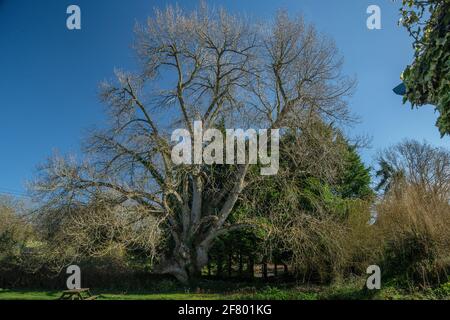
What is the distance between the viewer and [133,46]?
18156mm

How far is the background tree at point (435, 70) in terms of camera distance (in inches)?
158

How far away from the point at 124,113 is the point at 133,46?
3.22m

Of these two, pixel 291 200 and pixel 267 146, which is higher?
pixel 267 146

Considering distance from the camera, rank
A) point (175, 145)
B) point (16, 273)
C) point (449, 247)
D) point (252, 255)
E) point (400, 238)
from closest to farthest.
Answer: point (449, 247), point (400, 238), point (175, 145), point (16, 273), point (252, 255)

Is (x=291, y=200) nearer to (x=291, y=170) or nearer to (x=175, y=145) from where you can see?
(x=291, y=170)

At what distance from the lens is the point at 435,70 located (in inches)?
165

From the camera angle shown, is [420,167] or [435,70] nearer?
[435,70]

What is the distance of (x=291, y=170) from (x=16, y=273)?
13533 millimetres

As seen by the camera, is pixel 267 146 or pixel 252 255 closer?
pixel 267 146

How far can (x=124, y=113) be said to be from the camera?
18.0m

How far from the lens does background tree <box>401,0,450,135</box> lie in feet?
13.2

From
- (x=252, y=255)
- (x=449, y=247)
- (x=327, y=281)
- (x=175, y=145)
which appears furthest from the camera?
(x=252, y=255)
